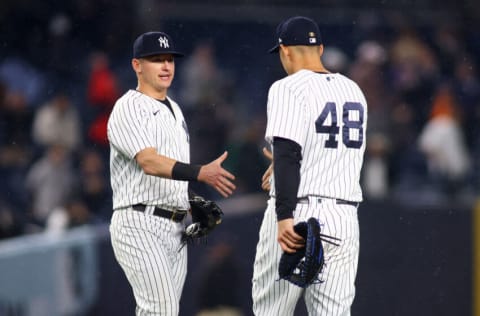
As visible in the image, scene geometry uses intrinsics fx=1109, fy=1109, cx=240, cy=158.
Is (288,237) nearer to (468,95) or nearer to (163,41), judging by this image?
(163,41)

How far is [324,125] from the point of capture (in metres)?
5.14

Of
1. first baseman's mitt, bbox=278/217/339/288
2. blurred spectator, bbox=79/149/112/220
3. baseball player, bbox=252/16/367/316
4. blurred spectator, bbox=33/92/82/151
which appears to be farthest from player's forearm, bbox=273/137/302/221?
blurred spectator, bbox=33/92/82/151

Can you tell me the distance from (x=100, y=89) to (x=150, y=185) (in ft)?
14.6

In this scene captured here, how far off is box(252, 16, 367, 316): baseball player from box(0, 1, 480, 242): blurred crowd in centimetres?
258

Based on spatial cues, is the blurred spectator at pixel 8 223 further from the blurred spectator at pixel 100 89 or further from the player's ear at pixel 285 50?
the player's ear at pixel 285 50

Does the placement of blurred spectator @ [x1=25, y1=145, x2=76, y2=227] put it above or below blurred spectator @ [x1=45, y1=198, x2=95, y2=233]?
above

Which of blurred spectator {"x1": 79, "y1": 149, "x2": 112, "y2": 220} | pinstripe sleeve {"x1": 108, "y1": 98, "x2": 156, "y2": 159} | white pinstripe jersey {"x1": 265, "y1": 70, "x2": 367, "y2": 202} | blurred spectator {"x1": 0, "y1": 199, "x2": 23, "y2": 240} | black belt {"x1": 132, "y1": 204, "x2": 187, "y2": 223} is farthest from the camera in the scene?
blurred spectator {"x1": 0, "y1": 199, "x2": 23, "y2": 240}

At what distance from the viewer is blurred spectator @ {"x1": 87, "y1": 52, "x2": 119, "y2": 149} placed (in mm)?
9734

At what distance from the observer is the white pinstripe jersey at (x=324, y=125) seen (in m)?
5.13

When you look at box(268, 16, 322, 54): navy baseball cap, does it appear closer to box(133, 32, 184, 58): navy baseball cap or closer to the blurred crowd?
box(133, 32, 184, 58): navy baseball cap

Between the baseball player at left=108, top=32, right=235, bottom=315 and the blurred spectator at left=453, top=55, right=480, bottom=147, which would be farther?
the blurred spectator at left=453, top=55, right=480, bottom=147

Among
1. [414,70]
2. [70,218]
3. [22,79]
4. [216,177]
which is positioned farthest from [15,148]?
[216,177]

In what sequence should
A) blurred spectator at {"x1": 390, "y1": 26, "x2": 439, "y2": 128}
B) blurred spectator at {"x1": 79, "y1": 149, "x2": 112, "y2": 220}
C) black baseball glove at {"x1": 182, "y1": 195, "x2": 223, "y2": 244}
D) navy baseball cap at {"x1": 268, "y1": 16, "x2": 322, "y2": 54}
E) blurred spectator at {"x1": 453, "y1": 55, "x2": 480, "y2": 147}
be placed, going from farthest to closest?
1. blurred spectator at {"x1": 390, "y1": 26, "x2": 439, "y2": 128}
2. blurred spectator at {"x1": 453, "y1": 55, "x2": 480, "y2": 147}
3. blurred spectator at {"x1": 79, "y1": 149, "x2": 112, "y2": 220}
4. black baseball glove at {"x1": 182, "y1": 195, "x2": 223, "y2": 244}
5. navy baseball cap at {"x1": 268, "y1": 16, "x2": 322, "y2": 54}

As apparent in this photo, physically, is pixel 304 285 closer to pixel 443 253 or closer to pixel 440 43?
pixel 443 253
